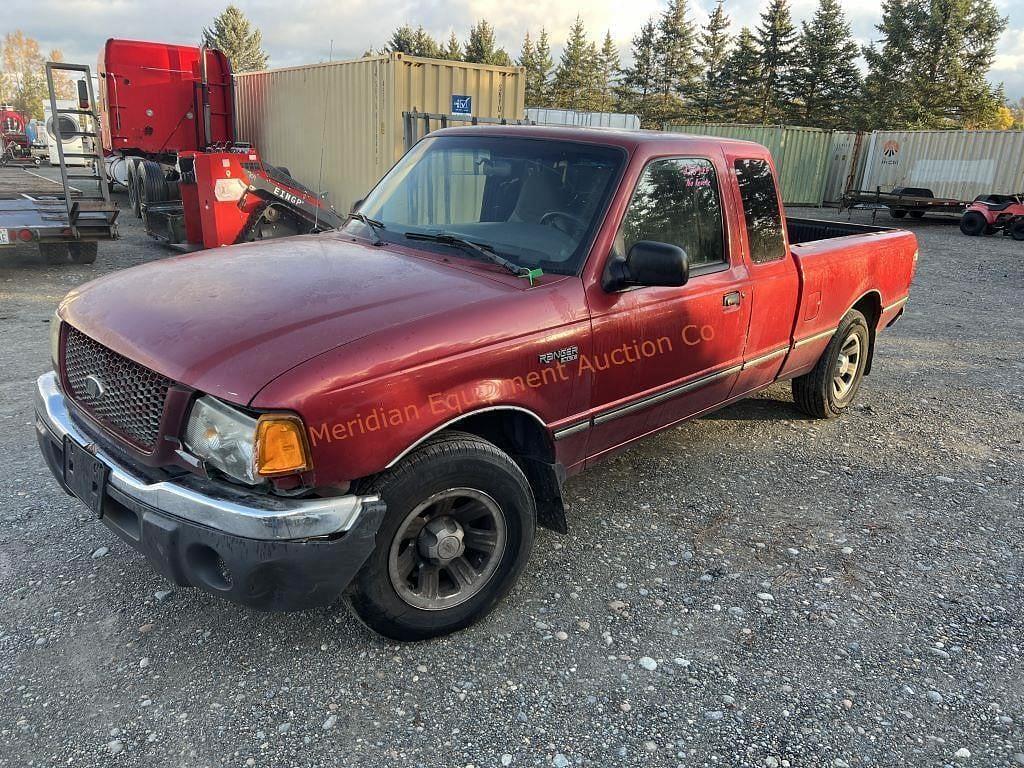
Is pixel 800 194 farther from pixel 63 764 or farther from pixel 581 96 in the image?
pixel 581 96

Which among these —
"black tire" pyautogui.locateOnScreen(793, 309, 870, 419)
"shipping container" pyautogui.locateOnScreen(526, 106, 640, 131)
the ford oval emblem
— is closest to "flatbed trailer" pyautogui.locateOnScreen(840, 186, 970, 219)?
"shipping container" pyautogui.locateOnScreen(526, 106, 640, 131)

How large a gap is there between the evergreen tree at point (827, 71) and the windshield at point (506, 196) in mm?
47328

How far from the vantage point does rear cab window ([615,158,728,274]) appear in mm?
3260

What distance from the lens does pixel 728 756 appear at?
7.75 feet

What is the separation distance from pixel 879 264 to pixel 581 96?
6306 cm

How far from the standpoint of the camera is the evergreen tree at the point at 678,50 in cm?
5481

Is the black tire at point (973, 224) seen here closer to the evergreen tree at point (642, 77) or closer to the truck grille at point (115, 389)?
the truck grille at point (115, 389)

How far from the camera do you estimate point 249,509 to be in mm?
2223

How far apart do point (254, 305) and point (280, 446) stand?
2.12 feet

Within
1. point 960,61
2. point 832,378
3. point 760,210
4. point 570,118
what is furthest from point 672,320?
point 960,61

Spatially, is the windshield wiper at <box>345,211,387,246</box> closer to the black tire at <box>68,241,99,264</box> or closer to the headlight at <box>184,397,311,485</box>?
the headlight at <box>184,397,311,485</box>

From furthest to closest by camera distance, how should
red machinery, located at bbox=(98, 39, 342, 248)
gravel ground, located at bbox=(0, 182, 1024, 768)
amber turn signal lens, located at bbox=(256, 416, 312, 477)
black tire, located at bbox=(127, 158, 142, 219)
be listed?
black tire, located at bbox=(127, 158, 142, 219), red machinery, located at bbox=(98, 39, 342, 248), gravel ground, located at bbox=(0, 182, 1024, 768), amber turn signal lens, located at bbox=(256, 416, 312, 477)

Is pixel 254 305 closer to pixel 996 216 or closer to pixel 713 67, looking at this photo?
pixel 996 216

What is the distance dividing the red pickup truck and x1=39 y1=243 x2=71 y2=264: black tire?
8.15 metres
